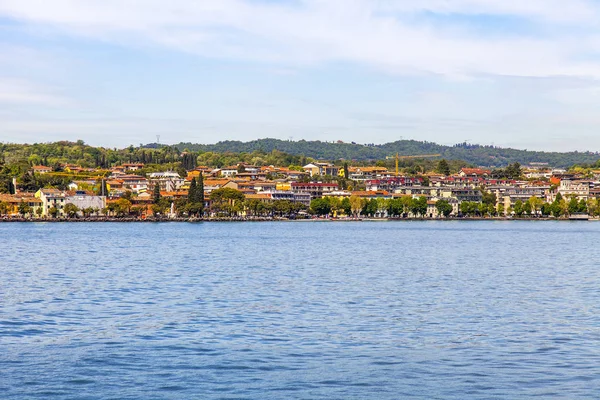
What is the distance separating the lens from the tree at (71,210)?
3967 inches

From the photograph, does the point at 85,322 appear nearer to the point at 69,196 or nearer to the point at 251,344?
the point at 251,344

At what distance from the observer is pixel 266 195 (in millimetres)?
115438

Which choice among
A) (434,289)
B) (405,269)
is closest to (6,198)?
(405,269)

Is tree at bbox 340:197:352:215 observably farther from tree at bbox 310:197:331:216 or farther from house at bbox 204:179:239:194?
house at bbox 204:179:239:194

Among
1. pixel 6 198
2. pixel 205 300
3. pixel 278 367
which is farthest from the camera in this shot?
pixel 6 198

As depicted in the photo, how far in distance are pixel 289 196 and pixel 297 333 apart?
103 metres

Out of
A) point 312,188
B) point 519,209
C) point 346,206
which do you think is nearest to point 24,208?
point 346,206

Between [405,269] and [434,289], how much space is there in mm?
6953

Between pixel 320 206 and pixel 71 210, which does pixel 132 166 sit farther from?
pixel 71 210

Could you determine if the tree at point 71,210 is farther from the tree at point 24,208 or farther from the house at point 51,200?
the tree at point 24,208

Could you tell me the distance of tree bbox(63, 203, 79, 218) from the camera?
101m

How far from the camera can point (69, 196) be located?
340 ft

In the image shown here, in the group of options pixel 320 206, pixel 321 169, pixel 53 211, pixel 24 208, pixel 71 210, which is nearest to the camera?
pixel 24 208

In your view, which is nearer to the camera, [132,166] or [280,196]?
[280,196]
